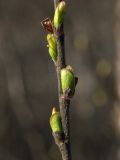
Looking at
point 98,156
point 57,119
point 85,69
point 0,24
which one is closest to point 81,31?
point 85,69

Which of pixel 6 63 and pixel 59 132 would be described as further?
pixel 6 63

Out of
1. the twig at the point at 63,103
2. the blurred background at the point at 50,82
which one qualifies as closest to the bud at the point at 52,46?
the twig at the point at 63,103

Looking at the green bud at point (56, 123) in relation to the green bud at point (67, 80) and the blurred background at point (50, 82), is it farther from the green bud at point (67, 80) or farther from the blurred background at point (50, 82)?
the blurred background at point (50, 82)

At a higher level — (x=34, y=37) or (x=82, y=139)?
(x=34, y=37)

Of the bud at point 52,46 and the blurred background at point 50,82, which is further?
the blurred background at point 50,82

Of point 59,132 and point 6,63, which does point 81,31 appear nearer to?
point 6,63

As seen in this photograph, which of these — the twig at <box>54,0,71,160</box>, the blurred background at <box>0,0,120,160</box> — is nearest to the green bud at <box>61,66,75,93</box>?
the twig at <box>54,0,71,160</box>

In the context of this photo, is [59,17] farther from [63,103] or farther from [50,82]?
[50,82]

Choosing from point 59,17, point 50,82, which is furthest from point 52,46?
point 50,82
